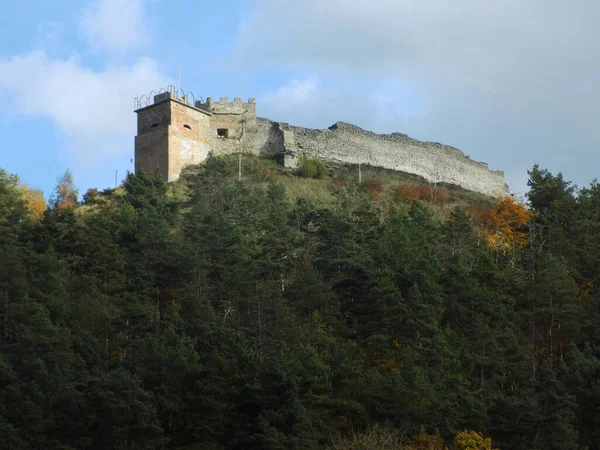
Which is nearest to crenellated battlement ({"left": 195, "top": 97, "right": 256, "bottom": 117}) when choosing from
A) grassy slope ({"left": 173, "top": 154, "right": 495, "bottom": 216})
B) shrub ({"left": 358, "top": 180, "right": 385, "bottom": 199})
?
grassy slope ({"left": 173, "top": 154, "right": 495, "bottom": 216})

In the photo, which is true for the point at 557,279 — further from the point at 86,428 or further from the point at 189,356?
the point at 86,428

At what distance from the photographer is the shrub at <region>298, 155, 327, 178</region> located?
50.6 m

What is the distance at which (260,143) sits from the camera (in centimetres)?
5247

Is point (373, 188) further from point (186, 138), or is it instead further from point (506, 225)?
point (186, 138)

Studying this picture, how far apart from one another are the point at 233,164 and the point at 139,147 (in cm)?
498

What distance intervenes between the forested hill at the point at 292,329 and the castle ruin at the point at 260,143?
7.88m

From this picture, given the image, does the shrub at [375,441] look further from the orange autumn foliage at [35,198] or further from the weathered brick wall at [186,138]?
the orange autumn foliage at [35,198]

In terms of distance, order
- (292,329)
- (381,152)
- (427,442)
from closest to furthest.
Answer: (427,442) < (292,329) < (381,152)

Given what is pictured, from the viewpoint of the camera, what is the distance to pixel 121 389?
82.3 feet

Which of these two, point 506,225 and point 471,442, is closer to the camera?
point 471,442

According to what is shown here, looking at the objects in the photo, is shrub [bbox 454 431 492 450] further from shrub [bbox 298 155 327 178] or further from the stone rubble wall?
the stone rubble wall

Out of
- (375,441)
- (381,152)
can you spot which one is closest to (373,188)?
(381,152)

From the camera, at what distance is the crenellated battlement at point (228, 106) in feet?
171

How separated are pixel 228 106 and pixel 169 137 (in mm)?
5811
